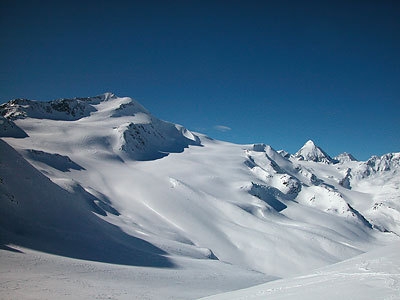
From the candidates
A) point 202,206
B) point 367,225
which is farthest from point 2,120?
point 367,225

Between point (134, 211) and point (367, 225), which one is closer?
point (134, 211)

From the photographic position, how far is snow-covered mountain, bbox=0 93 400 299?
34.0 m

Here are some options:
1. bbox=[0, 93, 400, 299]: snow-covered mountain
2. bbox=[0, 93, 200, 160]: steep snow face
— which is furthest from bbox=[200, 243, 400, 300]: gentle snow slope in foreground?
bbox=[0, 93, 200, 160]: steep snow face

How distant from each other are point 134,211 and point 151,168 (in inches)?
1598

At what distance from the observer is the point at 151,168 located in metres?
106

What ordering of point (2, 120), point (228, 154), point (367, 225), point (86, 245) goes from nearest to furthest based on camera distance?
point (86, 245), point (2, 120), point (367, 225), point (228, 154)

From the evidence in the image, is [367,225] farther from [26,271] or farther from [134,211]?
[26,271]

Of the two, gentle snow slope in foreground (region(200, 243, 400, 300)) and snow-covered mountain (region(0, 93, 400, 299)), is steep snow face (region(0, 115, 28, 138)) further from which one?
gentle snow slope in foreground (region(200, 243, 400, 300))

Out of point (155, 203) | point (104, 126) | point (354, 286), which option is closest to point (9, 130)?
point (104, 126)

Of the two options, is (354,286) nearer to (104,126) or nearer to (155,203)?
(155,203)

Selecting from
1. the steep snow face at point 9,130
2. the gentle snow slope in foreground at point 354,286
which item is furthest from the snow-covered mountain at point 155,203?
the gentle snow slope in foreground at point 354,286

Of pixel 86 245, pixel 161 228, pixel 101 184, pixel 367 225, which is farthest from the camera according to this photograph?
pixel 367 225

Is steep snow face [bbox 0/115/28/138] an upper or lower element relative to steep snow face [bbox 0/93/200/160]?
lower

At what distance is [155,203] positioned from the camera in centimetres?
7431
